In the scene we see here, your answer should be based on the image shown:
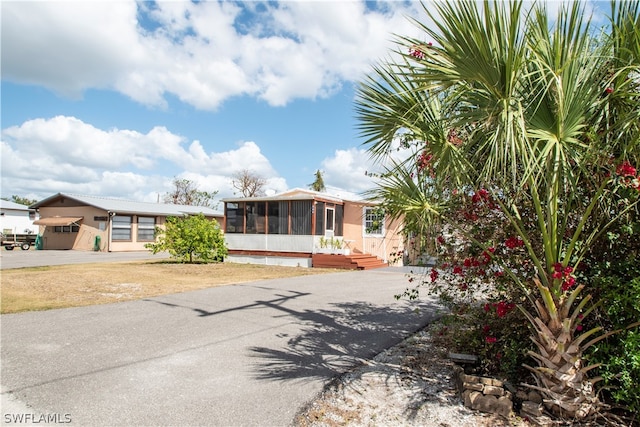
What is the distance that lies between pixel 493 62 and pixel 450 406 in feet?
9.64

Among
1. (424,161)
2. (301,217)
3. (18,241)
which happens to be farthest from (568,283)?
(18,241)

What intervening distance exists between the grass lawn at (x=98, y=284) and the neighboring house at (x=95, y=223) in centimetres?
1579

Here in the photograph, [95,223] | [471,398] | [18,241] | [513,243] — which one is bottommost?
[471,398]

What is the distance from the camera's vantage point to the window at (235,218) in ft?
64.8

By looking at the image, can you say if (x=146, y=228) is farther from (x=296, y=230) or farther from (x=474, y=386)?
(x=474, y=386)

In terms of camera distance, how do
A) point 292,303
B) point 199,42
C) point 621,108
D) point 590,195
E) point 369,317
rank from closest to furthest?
point 621,108, point 590,195, point 369,317, point 292,303, point 199,42

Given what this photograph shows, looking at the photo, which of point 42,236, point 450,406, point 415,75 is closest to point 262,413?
point 450,406

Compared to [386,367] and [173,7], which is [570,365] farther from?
[173,7]

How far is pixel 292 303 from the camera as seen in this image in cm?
840

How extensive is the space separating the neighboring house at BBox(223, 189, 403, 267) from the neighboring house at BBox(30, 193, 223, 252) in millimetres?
13319

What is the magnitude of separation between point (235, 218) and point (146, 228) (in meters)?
14.7

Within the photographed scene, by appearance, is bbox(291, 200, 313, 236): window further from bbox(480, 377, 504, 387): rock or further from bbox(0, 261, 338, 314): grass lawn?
bbox(480, 377, 504, 387): rock

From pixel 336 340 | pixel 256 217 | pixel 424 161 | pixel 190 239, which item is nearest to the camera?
pixel 424 161

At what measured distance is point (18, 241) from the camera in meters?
31.0
